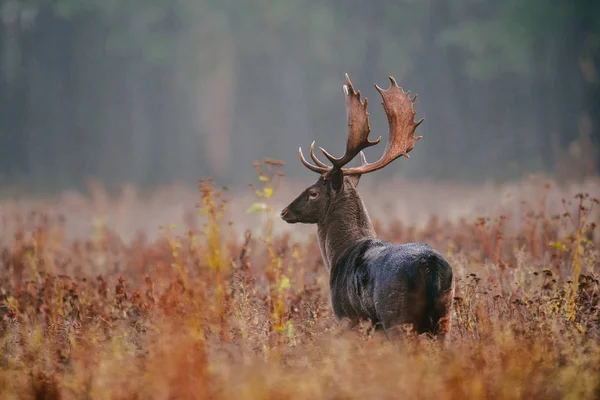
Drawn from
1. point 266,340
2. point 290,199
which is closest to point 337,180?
point 266,340

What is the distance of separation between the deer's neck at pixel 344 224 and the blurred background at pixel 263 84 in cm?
2623

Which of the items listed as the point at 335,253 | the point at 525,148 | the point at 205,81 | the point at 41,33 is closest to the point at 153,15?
the point at 205,81

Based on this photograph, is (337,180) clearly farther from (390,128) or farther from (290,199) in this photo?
(290,199)

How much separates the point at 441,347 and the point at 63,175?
3533cm

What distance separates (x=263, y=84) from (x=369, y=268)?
3771 centimetres

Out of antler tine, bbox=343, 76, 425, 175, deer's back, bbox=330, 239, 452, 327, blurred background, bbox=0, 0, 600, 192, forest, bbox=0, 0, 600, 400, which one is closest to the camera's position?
forest, bbox=0, 0, 600, 400

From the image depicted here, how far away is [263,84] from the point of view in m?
43.2

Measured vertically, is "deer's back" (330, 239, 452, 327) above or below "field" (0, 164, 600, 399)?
above

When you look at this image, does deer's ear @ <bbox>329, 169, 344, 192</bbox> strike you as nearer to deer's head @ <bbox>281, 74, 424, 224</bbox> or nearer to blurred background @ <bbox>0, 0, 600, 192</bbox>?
deer's head @ <bbox>281, 74, 424, 224</bbox>

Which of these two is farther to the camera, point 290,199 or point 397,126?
point 290,199

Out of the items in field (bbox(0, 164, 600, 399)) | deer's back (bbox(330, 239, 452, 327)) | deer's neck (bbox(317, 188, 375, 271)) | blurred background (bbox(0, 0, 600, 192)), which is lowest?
field (bbox(0, 164, 600, 399))

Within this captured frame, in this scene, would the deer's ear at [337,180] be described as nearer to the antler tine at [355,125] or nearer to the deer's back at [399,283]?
the antler tine at [355,125]

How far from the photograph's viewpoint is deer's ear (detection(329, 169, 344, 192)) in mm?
7332

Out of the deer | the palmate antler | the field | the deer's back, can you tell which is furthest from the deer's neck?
the deer's back
